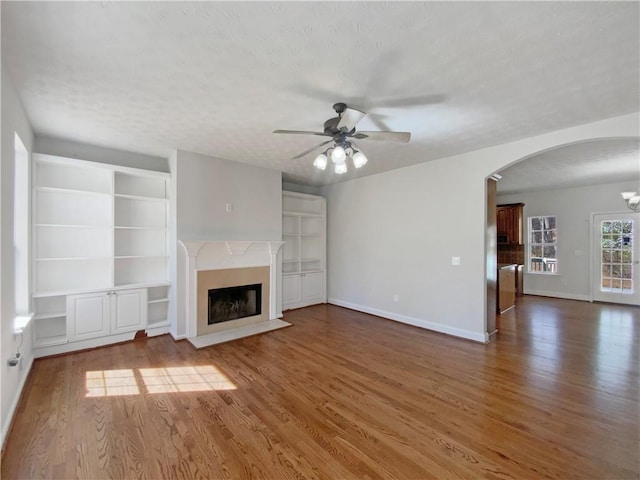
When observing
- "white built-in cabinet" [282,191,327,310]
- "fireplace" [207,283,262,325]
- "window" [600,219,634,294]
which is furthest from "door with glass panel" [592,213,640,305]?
"fireplace" [207,283,262,325]

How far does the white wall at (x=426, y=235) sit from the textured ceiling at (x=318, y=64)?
0.65 meters

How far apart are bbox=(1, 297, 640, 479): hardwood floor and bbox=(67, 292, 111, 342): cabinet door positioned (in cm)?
28

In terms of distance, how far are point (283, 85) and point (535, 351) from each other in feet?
14.1

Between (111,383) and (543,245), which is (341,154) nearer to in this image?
(111,383)

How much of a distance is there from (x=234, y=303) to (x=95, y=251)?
2.05 metres

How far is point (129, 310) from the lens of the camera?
12.6 feet

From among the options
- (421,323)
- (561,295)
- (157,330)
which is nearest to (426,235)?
(421,323)

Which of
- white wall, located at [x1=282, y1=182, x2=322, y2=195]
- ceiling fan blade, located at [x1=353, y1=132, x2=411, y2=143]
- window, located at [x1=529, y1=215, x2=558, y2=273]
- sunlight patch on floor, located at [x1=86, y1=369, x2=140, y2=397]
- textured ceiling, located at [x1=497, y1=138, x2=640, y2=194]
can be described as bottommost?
sunlight patch on floor, located at [x1=86, y1=369, x2=140, y2=397]

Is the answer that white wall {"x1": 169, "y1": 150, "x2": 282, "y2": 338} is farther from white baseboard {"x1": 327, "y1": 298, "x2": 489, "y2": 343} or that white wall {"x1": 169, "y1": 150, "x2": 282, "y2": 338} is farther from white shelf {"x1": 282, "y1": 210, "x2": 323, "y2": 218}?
white baseboard {"x1": 327, "y1": 298, "x2": 489, "y2": 343}

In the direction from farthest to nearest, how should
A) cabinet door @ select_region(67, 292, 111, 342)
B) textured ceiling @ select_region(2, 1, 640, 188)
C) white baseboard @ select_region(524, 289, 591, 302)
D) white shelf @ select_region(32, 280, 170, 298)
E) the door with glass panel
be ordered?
white baseboard @ select_region(524, 289, 591, 302) → the door with glass panel → cabinet door @ select_region(67, 292, 111, 342) → white shelf @ select_region(32, 280, 170, 298) → textured ceiling @ select_region(2, 1, 640, 188)

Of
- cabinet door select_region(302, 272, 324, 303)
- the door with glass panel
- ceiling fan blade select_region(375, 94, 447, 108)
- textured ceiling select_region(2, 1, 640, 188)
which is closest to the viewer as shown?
textured ceiling select_region(2, 1, 640, 188)

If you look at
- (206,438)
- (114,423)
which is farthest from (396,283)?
(114,423)

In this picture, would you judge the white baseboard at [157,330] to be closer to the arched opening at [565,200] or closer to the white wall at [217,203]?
the white wall at [217,203]

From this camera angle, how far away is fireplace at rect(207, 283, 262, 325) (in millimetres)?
4344
